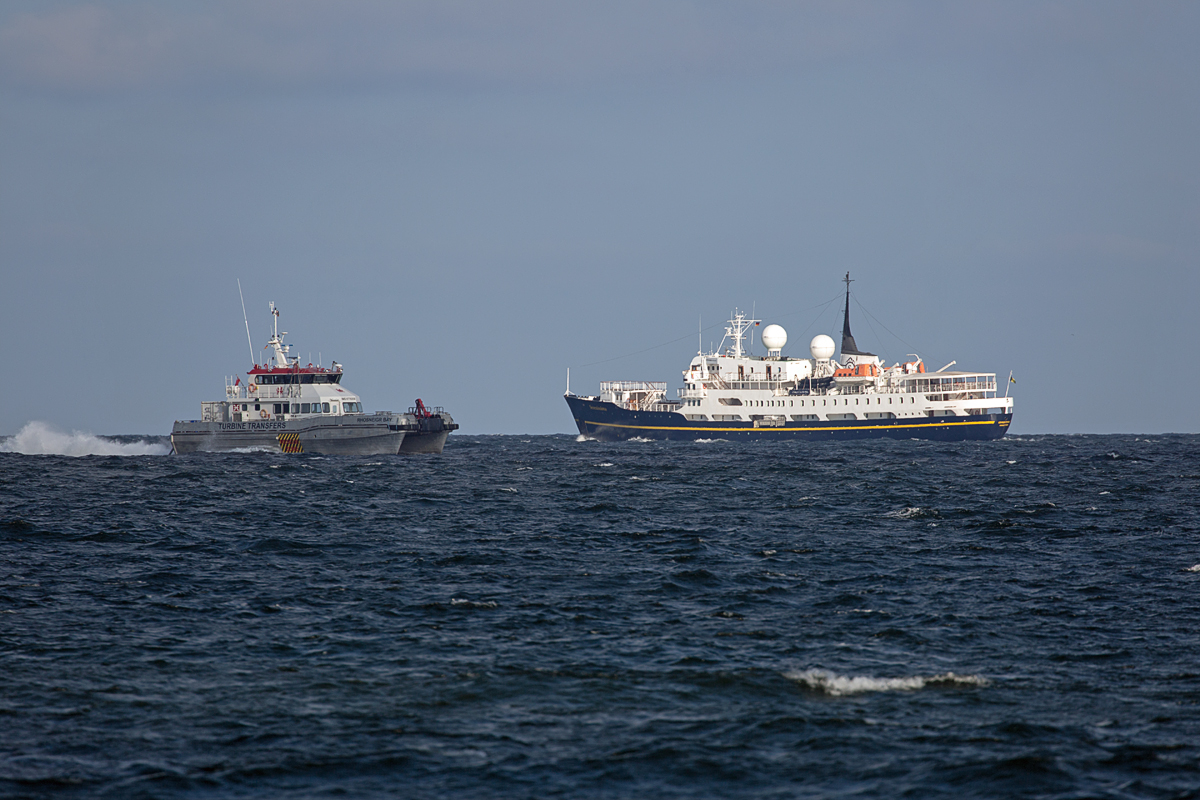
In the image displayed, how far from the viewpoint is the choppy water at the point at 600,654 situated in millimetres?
10781

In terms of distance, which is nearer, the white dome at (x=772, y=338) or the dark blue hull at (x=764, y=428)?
the dark blue hull at (x=764, y=428)

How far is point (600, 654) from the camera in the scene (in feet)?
51.1

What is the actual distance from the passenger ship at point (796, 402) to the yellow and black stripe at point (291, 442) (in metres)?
48.5

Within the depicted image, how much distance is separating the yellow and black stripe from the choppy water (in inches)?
1184

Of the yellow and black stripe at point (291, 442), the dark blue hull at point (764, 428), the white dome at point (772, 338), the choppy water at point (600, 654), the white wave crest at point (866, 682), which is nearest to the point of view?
the choppy water at point (600, 654)

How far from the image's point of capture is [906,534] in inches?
1163

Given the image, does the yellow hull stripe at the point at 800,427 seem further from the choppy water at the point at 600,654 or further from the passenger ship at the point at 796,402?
the choppy water at the point at 600,654

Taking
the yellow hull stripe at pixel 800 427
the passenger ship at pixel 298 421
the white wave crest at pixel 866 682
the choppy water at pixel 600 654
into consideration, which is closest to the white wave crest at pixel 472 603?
the choppy water at pixel 600 654

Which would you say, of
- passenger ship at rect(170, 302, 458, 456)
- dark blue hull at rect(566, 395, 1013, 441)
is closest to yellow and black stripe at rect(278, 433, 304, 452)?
passenger ship at rect(170, 302, 458, 456)

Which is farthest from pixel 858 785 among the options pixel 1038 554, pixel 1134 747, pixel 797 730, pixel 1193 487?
pixel 1193 487

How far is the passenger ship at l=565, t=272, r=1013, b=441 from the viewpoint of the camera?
4018 inches

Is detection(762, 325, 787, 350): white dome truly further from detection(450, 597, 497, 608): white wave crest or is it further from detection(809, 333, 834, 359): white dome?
detection(450, 597, 497, 608): white wave crest

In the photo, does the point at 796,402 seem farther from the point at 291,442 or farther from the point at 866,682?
the point at 866,682

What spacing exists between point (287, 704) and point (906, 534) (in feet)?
68.9
